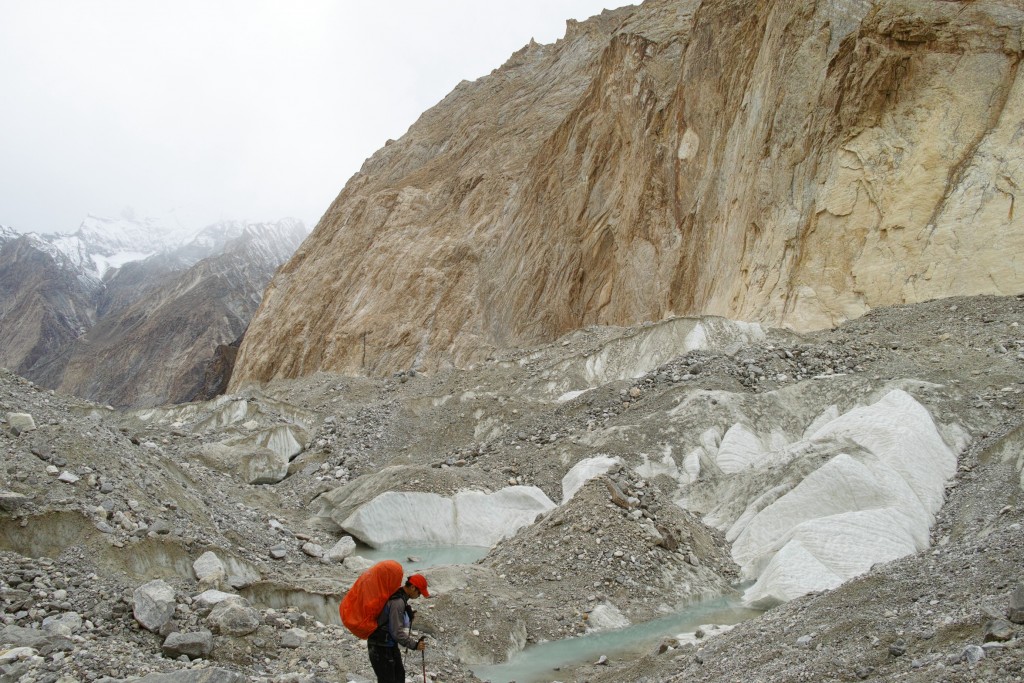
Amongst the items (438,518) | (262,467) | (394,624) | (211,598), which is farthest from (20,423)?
(262,467)

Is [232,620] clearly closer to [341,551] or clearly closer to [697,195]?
[341,551]

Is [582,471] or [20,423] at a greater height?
[20,423]

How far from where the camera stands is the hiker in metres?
5.29

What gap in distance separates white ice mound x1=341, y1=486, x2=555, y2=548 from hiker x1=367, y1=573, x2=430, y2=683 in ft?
28.0

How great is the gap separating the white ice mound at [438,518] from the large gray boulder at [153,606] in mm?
7382

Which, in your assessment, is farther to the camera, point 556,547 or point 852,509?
point 852,509

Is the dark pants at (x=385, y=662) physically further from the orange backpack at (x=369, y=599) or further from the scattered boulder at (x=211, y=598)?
the scattered boulder at (x=211, y=598)

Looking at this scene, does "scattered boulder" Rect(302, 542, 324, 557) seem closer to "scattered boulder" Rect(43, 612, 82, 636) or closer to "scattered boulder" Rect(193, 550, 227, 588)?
"scattered boulder" Rect(193, 550, 227, 588)

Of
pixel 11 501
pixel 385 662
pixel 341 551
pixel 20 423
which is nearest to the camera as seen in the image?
pixel 385 662

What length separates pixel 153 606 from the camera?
22.1 feet

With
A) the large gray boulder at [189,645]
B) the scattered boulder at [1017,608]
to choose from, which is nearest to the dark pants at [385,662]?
the large gray boulder at [189,645]

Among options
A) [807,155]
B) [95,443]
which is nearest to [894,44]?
[807,155]

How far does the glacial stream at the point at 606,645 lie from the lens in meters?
7.85

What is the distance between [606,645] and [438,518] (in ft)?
20.6
